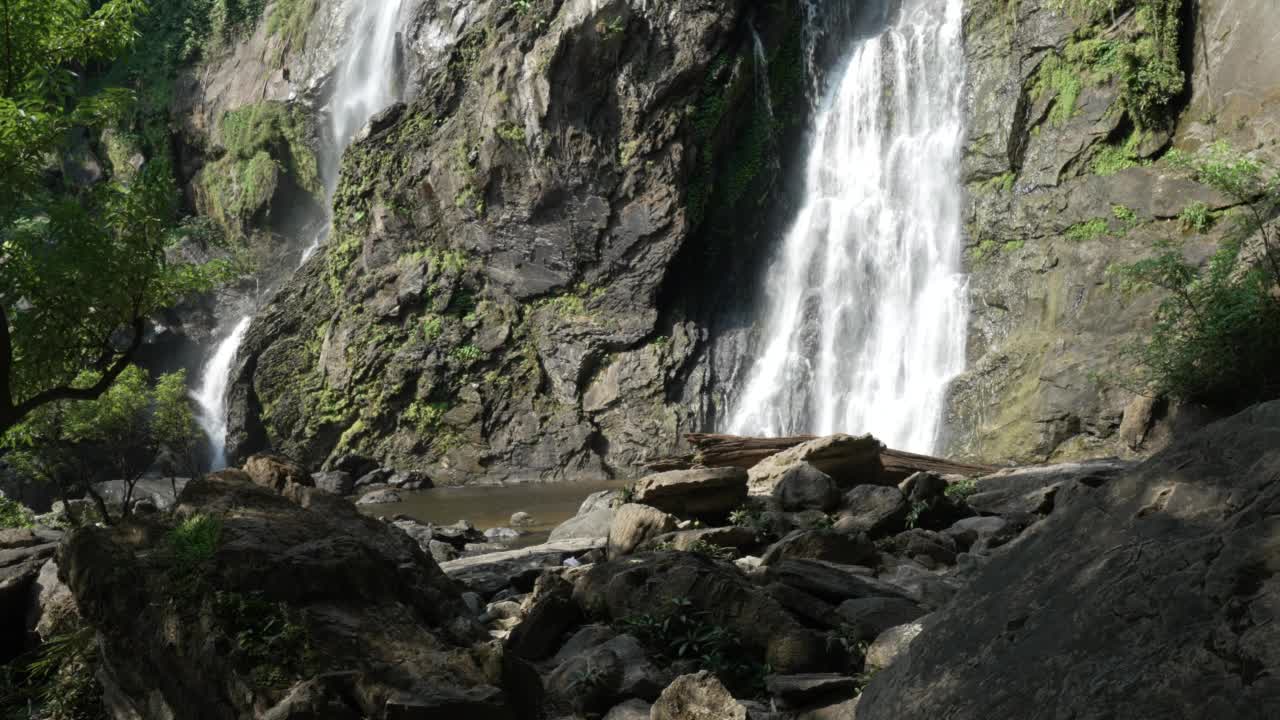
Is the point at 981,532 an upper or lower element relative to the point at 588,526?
upper

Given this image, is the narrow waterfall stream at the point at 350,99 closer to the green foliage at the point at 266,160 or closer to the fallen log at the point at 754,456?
the green foliage at the point at 266,160

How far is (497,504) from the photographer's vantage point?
2066cm

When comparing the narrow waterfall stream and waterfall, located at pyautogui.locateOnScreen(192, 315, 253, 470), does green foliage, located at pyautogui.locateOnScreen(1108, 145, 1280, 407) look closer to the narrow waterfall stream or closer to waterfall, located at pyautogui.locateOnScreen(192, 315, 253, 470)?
the narrow waterfall stream

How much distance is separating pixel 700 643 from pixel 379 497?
18.2 metres

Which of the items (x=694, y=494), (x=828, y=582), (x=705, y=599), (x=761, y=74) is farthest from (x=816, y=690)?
(x=761, y=74)

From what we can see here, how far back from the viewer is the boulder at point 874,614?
5.59 metres

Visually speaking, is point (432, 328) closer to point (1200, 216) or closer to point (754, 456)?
point (754, 456)

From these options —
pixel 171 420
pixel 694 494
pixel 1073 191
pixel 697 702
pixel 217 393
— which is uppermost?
pixel 1073 191

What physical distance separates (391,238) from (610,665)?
81.3 feet

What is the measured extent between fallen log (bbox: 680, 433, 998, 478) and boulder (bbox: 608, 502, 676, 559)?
11.9 feet

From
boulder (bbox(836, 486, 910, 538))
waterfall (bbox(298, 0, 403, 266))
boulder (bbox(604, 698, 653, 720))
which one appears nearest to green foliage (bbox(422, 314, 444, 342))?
waterfall (bbox(298, 0, 403, 266))

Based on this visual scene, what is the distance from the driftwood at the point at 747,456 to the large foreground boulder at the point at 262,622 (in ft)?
28.1

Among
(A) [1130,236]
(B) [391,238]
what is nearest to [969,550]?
(A) [1130,236]

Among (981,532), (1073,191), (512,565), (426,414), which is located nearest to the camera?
(981,532)
